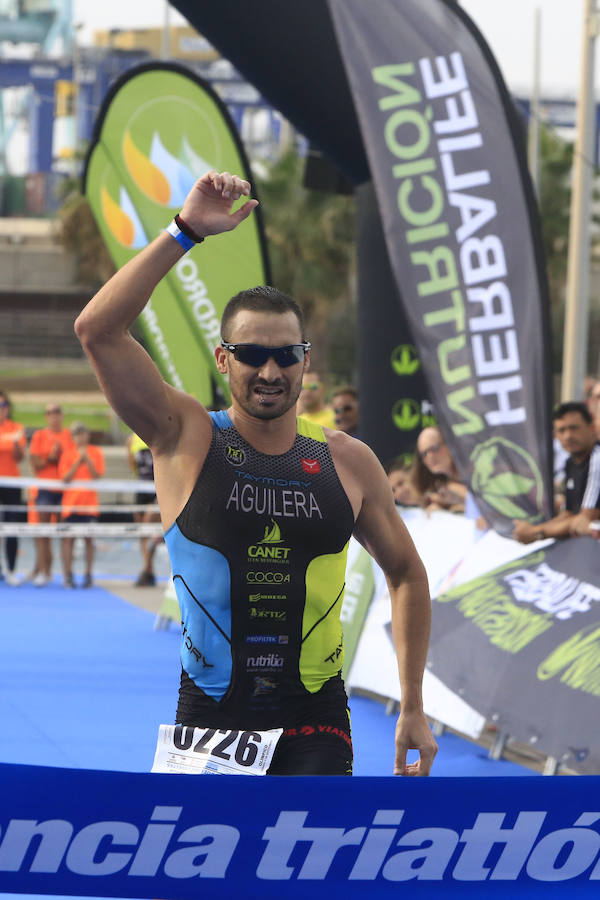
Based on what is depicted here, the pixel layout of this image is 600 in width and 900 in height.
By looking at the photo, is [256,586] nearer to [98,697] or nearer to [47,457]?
[98,697]

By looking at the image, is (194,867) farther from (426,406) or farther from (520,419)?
(426,406)

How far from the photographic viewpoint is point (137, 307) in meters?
→ 3.10

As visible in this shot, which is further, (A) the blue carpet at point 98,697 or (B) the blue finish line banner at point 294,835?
(A) the blue carpet at point 98,697

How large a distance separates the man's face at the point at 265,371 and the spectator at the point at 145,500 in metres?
11.6

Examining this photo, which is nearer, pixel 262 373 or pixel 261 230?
pixel 262 373

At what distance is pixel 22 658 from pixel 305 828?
862 cm

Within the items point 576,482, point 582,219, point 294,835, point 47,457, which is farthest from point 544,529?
point 582,219

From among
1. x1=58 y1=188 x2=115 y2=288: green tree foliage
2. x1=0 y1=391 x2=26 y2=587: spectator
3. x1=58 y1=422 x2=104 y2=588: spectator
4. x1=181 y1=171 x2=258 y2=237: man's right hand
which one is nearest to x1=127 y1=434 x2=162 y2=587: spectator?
x1=58 y1=422 x2=104 y2=588: spectator

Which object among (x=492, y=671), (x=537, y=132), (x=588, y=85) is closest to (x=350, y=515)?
(x=492, y=671)

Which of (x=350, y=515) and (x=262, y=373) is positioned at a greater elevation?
(x=262, y=373)

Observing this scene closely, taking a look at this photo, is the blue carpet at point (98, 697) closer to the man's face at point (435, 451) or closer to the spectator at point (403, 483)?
the spectator at point (403, 483)

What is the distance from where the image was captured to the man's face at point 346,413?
11505 millimetres

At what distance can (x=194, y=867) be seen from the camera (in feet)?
8.95

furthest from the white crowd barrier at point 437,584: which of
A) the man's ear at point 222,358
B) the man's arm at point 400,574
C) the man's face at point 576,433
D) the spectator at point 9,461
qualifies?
the spectator at point 9,461
